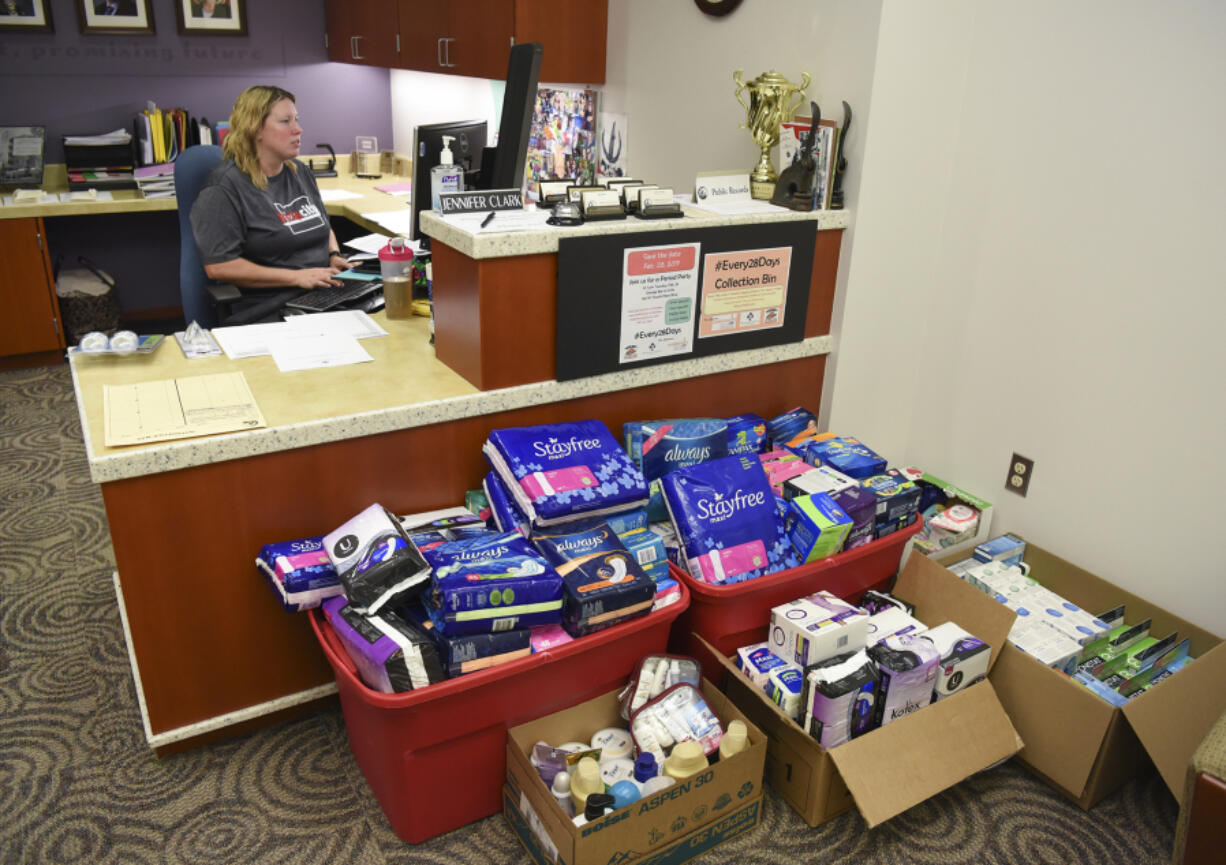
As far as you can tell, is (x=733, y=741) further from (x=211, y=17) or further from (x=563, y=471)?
(x=211, y=17)

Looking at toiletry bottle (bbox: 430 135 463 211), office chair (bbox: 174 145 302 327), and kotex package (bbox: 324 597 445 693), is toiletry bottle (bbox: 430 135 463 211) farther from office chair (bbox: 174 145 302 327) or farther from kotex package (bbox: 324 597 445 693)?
kotex package (bbox: 324 597 445 693)

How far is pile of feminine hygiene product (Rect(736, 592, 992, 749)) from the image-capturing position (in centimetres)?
183

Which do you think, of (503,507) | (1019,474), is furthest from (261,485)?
(1019,474)

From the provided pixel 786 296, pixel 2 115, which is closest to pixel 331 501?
pixel 786 296

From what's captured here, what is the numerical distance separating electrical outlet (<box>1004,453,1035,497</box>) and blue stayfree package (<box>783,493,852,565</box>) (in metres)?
0.85

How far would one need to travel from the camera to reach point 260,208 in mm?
3033

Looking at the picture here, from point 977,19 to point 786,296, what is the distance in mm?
937

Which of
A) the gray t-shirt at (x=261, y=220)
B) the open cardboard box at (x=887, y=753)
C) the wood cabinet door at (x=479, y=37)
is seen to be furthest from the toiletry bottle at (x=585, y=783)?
the wood cabinet door at (x=479, y=37)

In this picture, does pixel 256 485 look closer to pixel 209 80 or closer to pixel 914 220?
pixel 914 220

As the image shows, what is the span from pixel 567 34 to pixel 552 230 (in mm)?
1746

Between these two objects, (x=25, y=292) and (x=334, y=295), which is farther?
(x=25, y=292)

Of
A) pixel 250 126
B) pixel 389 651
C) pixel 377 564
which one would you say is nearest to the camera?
pixel 389 651

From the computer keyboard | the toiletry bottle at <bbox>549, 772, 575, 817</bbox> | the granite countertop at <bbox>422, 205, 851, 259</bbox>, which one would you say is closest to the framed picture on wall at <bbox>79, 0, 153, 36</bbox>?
the computer keyboard

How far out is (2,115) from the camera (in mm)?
4398
